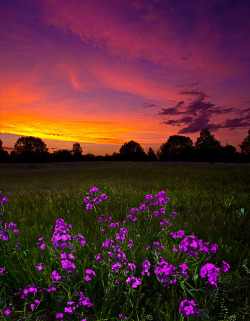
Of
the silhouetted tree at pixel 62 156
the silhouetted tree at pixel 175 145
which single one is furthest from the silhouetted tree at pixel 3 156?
the silhouetted tree at pixel 175 145

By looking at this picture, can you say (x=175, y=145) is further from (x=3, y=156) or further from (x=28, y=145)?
(x=3, y=156)

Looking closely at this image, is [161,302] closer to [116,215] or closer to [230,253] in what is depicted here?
[230,253]

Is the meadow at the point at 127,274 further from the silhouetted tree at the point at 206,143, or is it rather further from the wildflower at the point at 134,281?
the silhouetted tree at the point at 206,143

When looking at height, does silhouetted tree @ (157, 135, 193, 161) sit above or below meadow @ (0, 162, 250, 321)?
above

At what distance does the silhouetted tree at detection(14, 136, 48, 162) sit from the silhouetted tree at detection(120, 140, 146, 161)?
3357 cm

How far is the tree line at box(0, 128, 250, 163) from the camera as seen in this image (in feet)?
188

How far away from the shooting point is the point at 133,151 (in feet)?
311

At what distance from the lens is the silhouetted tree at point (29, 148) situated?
77.2 m

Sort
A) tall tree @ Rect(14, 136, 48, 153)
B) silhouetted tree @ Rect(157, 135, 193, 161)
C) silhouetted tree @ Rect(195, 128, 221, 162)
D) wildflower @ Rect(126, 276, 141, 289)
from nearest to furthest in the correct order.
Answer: wildflower @ Rect(126, 276, 141, 289) < silhouetted tree @ Rect(195, 128, 221, 162) < tall tree @ Rect(14, 136, 48, 153) < silhouetted tree @ Rect(157, 135, 193, 161)

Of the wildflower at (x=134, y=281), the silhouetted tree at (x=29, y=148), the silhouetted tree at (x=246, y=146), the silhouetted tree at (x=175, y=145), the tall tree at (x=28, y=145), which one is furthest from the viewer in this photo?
the silhouetted tree at (x=175, y=145)

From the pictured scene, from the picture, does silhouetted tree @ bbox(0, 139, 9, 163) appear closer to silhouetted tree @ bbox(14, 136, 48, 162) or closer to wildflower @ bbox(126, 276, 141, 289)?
silhouetted tree @ bbox(14, 136, 48, 162)

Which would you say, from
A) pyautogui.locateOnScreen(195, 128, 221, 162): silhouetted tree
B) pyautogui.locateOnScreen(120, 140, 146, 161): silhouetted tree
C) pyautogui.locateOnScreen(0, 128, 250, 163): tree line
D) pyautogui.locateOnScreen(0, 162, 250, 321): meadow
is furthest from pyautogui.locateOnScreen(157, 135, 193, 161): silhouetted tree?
pyautogui.locateOnScreen(0, 162, 250, 321): meadow

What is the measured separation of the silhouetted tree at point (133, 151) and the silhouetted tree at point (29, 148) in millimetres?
33573

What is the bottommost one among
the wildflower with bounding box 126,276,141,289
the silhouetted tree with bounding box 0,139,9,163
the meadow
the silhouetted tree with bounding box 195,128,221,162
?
the meadow
